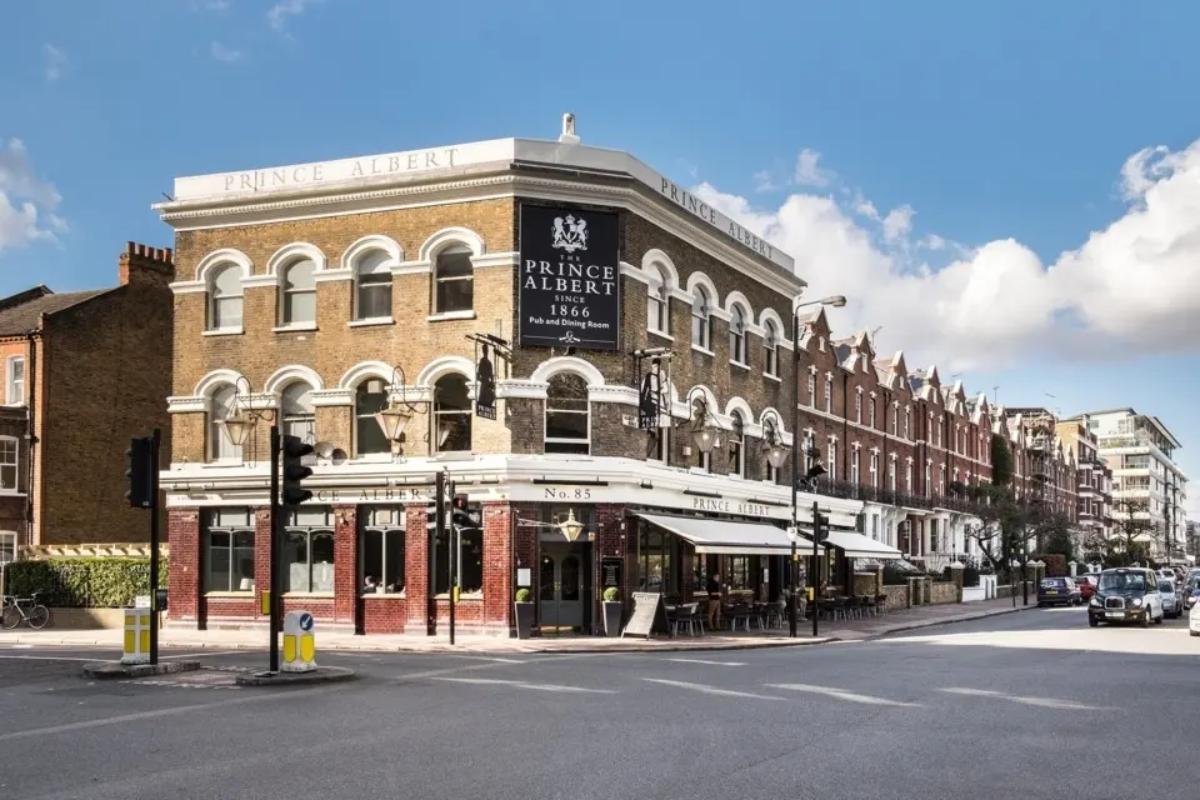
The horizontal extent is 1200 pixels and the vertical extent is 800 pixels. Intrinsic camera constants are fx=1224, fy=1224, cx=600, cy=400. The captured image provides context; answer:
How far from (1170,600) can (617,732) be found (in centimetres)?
3482

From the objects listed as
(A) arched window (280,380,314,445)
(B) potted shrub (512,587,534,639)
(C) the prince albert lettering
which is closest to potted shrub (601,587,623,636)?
(B) potted shrub (512,587,534,639)

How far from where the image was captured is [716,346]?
3569 cm

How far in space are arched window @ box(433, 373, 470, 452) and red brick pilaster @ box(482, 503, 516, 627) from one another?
6.59 ft

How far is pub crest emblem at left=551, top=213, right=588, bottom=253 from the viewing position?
29.9m

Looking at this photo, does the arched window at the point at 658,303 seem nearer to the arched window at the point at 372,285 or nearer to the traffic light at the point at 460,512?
the arched window at the point at 372,285

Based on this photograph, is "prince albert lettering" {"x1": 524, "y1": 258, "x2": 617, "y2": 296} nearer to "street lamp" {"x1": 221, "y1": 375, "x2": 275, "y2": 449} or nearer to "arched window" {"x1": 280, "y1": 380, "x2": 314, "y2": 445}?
"arched window" {"x1": 280, "y1": 380, "x2": 314, "y2": 445}

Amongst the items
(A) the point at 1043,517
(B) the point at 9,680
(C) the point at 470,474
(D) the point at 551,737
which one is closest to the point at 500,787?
(D) the point at 551,737

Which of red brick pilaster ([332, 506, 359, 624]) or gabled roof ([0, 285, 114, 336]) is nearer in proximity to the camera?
red brick pilaster ([332, 506, 359, 624])

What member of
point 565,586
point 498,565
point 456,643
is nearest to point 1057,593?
point 565,586

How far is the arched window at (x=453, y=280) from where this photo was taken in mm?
30203

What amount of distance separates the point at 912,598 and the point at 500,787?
42.7m

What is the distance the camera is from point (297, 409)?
32.0m

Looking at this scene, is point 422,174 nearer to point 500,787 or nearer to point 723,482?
point 723,482

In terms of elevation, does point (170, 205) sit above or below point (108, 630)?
above
